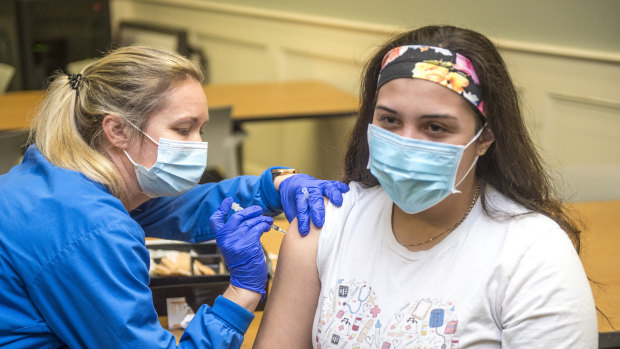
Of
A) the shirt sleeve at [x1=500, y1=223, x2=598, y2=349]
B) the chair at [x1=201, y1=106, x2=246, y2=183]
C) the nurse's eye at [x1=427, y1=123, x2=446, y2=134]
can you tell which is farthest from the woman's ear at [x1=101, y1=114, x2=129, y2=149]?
the chair at [x1=201, y1=106, x2=246, y2=183]

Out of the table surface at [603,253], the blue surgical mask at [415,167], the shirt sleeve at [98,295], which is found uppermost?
the blue surgical mask at [415,167]

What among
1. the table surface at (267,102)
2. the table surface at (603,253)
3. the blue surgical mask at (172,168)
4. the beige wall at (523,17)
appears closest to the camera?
the blue surgical mask at (172,168)

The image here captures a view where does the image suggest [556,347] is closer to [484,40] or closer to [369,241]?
[369,241]

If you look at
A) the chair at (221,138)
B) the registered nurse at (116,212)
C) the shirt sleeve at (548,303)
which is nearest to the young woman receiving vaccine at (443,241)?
the shirt sleeve at (548,303)

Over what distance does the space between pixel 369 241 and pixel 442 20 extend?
7.86 feet

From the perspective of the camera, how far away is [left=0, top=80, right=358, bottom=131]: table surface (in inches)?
141

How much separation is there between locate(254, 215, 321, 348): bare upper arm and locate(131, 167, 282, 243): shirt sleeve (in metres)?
0.39

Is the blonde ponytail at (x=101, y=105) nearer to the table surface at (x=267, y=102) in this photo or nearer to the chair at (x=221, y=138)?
the chair at (x=221, y=138)

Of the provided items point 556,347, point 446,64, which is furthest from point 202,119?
point 556,347

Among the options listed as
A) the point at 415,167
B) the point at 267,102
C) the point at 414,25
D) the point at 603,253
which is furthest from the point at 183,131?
the point at 267,102

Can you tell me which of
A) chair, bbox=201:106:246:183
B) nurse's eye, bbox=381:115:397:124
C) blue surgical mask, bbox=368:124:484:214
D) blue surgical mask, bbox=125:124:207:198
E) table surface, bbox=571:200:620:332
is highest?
nurse's eye, bbox=381:115:397:124

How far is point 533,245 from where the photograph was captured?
1.25m

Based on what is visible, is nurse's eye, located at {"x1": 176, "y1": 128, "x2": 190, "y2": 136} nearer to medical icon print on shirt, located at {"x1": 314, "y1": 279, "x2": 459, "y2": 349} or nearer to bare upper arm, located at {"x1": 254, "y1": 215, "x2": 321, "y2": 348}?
bare upper arm, located at {"x1": 254, "y1": 215, "x2": 321, "y2": 348}

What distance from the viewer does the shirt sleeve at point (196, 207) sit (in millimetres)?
1782
